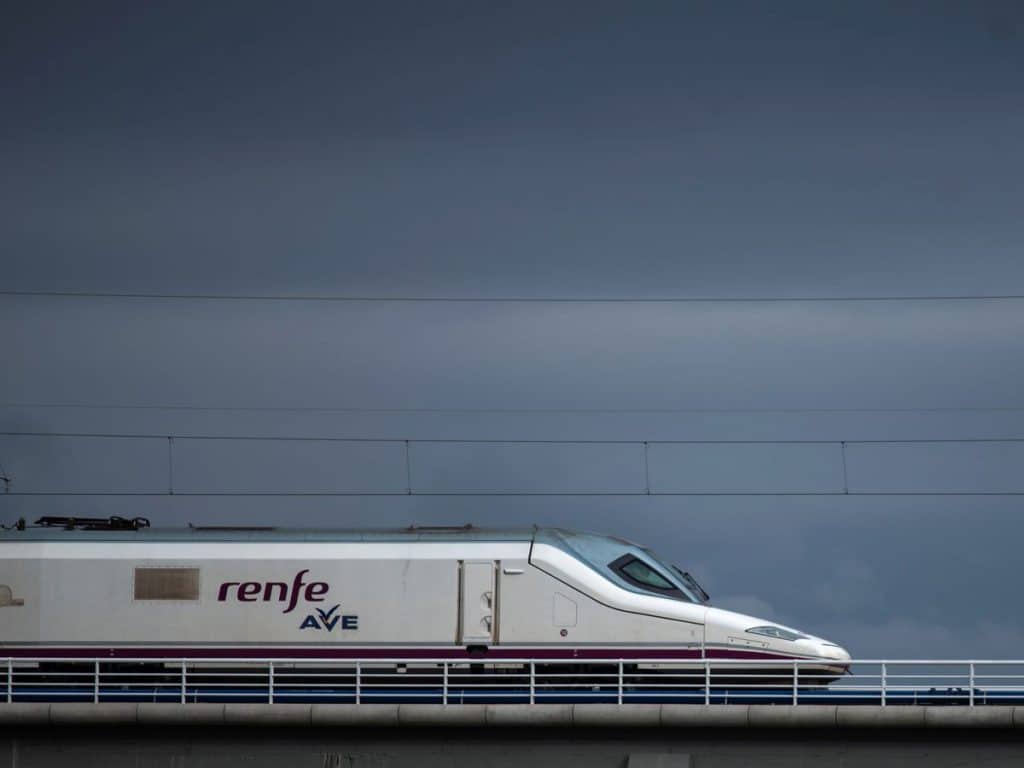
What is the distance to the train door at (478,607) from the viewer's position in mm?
33875

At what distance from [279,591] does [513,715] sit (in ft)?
22.9

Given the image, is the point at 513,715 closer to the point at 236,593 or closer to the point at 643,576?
the point at 643,576

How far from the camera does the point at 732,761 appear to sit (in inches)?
1164

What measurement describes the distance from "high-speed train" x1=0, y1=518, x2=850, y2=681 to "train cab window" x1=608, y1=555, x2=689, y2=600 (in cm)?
4

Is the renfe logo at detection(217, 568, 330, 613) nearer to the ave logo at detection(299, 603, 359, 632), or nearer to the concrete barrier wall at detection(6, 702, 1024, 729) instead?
the ave logo at detection(299, 603, 359, 632)

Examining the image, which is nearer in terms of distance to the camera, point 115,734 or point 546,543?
point 115,734

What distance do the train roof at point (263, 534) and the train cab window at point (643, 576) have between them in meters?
1.21

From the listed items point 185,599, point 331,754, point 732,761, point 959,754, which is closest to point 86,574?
point 185,599

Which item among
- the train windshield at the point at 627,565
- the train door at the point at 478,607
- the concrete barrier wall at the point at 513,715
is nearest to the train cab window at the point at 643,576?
the train windshield at the point at 627,565

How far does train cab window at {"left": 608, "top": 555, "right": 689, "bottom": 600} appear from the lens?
34.4 metres

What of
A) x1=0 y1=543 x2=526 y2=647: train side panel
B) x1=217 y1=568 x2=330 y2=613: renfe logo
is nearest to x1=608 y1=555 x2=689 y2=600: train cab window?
x1=0 y1=543 x2=526 y2=647: train side panel

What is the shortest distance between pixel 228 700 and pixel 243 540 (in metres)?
4.72

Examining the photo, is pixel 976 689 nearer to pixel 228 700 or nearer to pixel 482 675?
pixel 482 675

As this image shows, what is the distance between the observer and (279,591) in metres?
34.4
